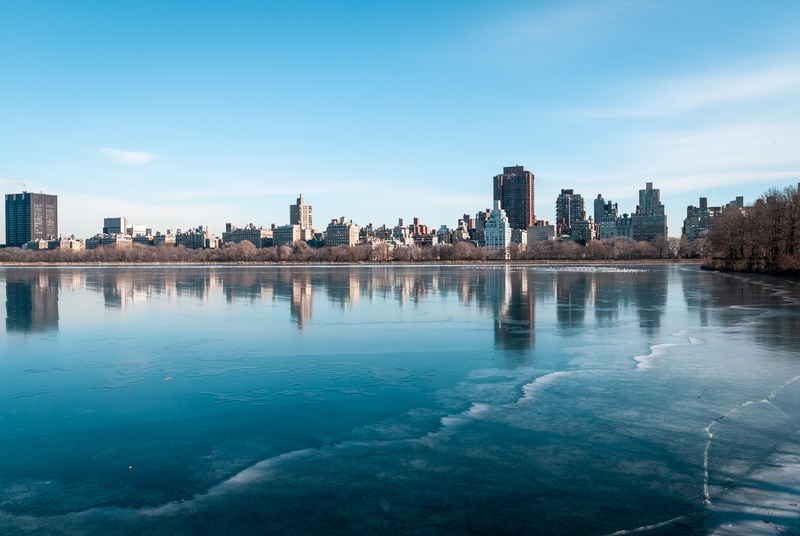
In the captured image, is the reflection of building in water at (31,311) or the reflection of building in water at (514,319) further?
the reflection of building in water at (31,311)

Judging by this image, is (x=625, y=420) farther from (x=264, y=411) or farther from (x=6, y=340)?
(x=6, y=340)

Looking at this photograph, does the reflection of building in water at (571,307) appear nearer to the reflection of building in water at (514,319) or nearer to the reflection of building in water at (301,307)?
the reflection of building in water at (514,319)

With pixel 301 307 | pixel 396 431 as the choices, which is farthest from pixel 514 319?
pixel 396 431

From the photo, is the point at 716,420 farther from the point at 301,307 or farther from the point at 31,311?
the point at 31,311

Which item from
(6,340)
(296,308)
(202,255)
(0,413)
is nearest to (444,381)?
(0,413)

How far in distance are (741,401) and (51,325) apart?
1727 centimetres

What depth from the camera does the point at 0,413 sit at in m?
7.61

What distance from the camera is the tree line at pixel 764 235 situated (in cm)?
4906

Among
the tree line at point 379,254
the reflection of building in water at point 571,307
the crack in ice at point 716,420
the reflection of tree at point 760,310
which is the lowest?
the crack in ice at point 716,420

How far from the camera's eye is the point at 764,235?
5447 cm

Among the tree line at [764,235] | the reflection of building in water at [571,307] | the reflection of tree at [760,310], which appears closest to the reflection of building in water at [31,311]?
the reflection of building in water at [571,307]

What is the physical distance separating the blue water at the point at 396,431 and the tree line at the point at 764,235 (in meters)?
40.8

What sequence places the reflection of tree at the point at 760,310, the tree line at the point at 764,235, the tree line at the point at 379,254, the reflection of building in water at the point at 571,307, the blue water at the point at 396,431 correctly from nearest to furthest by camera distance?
the blue water at the point at 396,431
the reflection of tree at the point at 760,310
the reflection of building in water at the point at 571,307
the tree line at the point at 764,235
the tree line at the point at 379,254

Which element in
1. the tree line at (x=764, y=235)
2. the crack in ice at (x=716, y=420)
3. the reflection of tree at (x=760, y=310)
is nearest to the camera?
the crack in ice at (x=716, y=420)
